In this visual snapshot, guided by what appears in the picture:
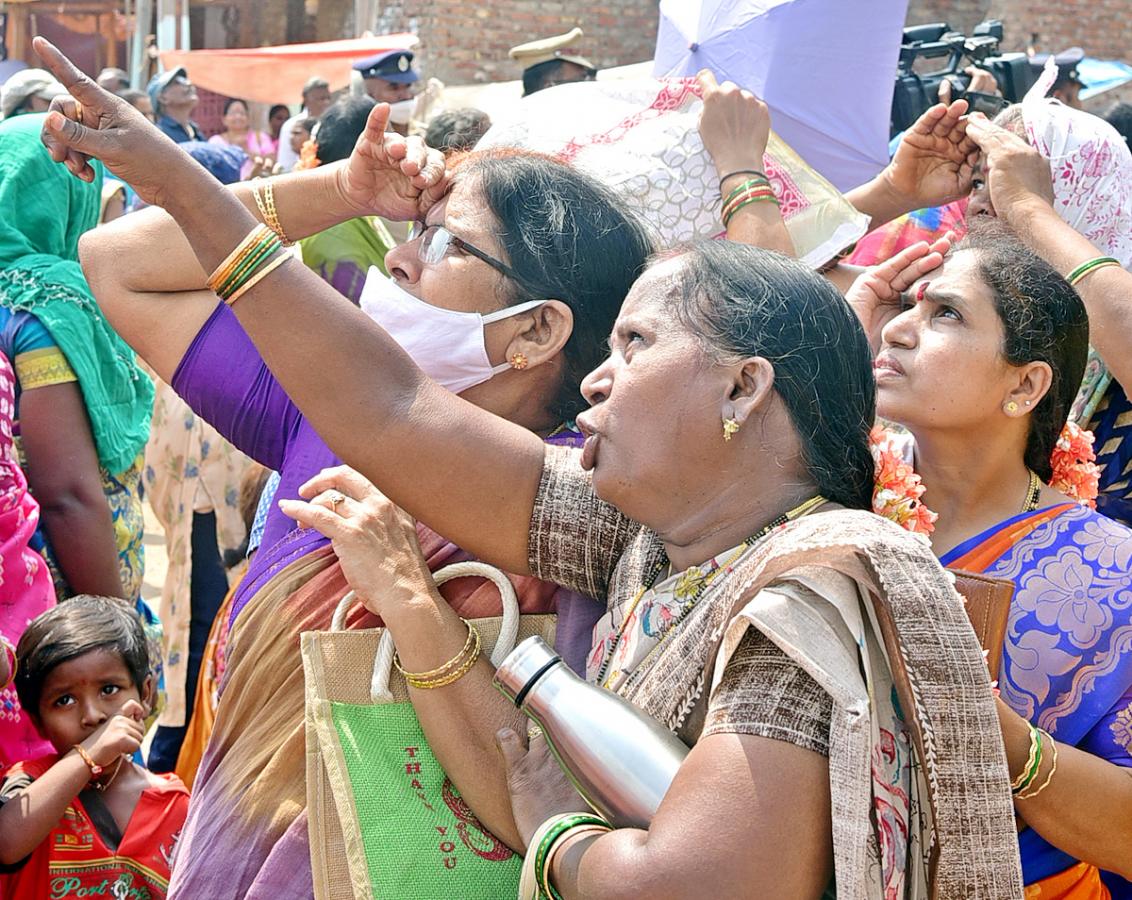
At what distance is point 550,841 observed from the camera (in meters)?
1.49

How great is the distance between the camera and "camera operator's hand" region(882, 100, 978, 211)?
2.90 meters

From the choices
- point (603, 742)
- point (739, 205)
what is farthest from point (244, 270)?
point (739, 205)

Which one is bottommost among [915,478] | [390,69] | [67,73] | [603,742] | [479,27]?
[479,27]

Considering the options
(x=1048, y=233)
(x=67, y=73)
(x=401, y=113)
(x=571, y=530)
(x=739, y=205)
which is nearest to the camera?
(x=67, y=73)

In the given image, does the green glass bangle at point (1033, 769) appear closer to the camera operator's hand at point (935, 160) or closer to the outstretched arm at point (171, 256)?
the outstretched arm at point (171, 256)

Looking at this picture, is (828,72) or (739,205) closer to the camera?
(739,205)

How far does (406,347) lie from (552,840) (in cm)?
78

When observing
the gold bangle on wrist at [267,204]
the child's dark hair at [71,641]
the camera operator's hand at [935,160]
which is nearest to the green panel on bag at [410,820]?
the gold bangle on wrist at [267,204]

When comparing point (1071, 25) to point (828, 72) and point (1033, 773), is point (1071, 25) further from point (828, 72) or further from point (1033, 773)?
point (1033, 773)

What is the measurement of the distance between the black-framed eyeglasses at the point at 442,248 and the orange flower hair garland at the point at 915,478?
1.90 feet

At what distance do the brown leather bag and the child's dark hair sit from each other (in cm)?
209

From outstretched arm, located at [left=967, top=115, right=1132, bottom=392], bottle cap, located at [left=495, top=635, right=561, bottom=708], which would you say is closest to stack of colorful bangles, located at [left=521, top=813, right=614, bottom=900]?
bottle cap, located at [left=495, top=635, right=561, bottom=708]

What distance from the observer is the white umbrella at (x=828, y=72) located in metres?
3.89

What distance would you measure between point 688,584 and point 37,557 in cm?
215
